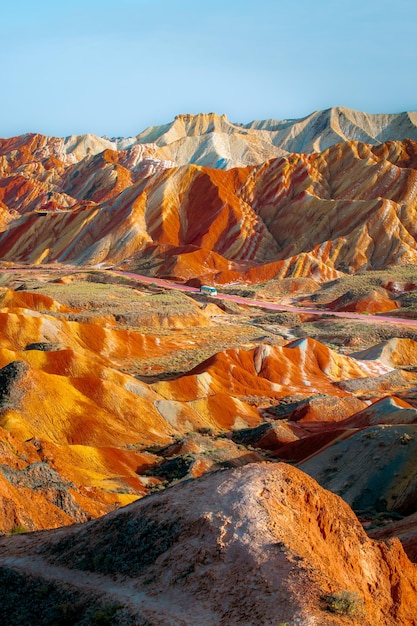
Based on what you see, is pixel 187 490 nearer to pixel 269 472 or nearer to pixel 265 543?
pixel 269 472

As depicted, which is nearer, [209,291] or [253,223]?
[209,291]

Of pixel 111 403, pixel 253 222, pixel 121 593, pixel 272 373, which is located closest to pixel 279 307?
pixel 272 373

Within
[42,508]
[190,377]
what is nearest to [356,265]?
[190,377]

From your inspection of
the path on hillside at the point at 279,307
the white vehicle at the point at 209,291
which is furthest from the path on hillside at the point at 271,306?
the white vehicle at the point at 209,291

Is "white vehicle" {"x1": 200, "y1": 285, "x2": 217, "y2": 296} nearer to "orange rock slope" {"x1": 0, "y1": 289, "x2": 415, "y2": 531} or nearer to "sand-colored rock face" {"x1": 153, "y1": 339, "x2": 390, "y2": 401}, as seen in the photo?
"orange rock slope" {"x1": 0, "y1": 289, "x2": 415, "y2": 531}

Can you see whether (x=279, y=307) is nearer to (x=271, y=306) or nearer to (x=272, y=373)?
(x=271, y=306)

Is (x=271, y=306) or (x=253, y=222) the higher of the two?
(x=253, y=222)

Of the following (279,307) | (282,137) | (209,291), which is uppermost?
(282,137)
